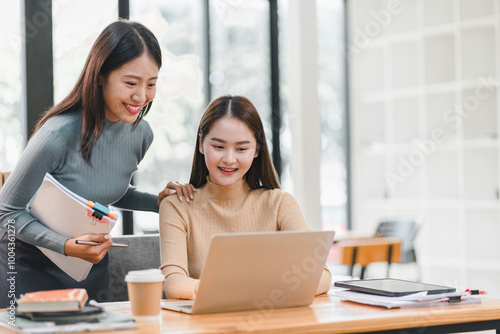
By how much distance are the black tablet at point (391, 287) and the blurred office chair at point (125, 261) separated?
0.65 metres

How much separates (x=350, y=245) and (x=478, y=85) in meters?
1.86

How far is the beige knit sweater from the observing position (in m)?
1.71

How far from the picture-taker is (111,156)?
1.90 meters

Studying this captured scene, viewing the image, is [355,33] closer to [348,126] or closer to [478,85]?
[348,126]

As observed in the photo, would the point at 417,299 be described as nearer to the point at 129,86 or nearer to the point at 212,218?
the point at 212,218

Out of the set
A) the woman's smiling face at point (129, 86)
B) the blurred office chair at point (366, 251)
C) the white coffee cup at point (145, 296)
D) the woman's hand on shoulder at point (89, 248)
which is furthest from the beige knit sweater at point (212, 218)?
the blurred office chair at point (366, 251)

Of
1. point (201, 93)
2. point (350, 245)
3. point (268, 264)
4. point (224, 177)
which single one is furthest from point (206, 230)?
point (201, 93)

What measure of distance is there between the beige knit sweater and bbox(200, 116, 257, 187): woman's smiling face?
55mm

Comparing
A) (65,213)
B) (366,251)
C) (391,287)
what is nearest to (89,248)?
(65,213)

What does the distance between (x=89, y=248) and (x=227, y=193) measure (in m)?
0.46

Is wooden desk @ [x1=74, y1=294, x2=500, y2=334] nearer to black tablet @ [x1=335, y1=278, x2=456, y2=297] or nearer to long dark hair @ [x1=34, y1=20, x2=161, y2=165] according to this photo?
black tablet @ [x1=335, y1=278, x2=456, y2=297]

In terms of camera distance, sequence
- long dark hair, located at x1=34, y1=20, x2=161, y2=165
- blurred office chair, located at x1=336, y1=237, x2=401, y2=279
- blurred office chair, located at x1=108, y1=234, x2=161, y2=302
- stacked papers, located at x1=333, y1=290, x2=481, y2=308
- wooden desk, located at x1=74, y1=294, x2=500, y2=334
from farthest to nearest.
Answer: blurred office chair, located at x1=336, y1=237, x2=401, y2=279 < blurred office chair, located at x1=108, y1=234, x2=161, y2=302 < long dark hair, located at x1=34, y1=20, x2=161, y2=165 < stacked papers, located at x1=333, y1=290, x2=481, y2=308 < wooden desk, located at x1=74, y1=294, x2=500, y2=334

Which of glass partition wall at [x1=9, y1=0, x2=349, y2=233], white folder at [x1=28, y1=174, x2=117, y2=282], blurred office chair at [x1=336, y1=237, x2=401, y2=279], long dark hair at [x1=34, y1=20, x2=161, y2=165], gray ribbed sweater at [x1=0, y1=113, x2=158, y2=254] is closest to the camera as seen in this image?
white folder at [x1=28, y1=174, x2=117, y2=282]

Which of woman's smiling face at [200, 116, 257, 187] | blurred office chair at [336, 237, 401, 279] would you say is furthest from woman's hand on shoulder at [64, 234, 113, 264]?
blurred office chair at [336, 237, 401, 279]
